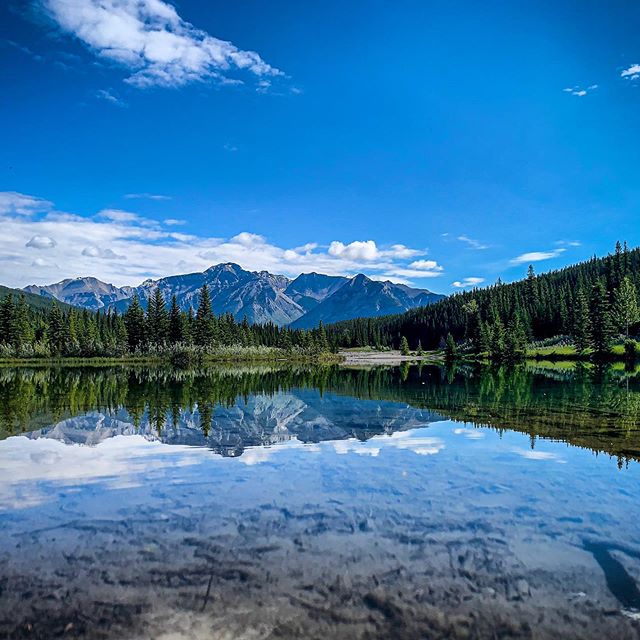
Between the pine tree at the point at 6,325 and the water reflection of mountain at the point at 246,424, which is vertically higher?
the pine tree at the point at 6,325

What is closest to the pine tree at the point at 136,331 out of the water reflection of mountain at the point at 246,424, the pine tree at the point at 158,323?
the pine tree at the point at 158,323

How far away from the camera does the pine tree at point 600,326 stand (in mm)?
103750

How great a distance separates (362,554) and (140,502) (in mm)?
5981

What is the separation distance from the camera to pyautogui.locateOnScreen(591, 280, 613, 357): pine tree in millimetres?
103750

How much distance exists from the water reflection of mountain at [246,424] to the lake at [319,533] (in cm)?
27

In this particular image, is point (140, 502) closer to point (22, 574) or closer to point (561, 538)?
point (22, 574)

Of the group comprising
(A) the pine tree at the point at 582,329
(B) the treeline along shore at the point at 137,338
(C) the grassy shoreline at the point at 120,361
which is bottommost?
(C) the grassy shoreline at the point at 120,361

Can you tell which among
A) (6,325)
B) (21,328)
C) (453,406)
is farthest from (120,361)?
(453,406)

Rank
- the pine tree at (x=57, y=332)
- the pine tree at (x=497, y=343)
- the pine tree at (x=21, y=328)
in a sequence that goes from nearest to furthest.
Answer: the pine tree at (x=21, y=328) < the pine tree at (x=57, y=332) < the pine tree at (x=497, y=343)

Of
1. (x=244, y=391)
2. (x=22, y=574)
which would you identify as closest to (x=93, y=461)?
(x=22, y=574)

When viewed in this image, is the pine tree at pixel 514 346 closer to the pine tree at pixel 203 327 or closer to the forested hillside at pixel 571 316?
the forested hillside at pixel 571 316

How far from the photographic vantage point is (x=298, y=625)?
6.88m

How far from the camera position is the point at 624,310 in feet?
385

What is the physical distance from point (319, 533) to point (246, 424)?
49.3 ft
